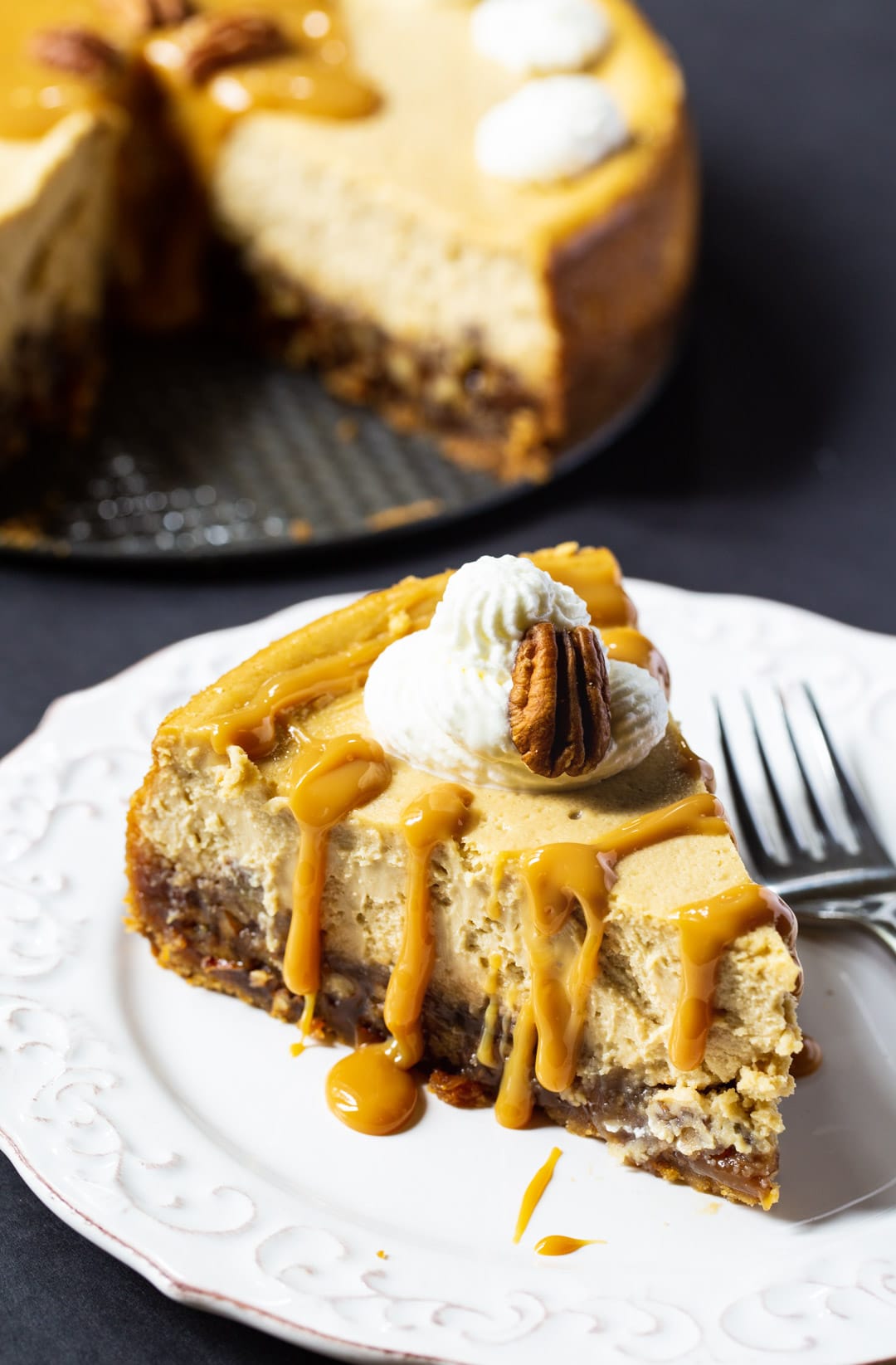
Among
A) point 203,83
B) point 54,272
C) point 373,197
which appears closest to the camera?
point 373,197

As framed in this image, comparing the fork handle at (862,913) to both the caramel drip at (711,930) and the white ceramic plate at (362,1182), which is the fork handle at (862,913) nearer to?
the white ceramic plate at (362,1182)

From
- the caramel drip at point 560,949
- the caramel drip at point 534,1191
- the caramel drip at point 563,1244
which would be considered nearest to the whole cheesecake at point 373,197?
the caramel drip at point 560,949

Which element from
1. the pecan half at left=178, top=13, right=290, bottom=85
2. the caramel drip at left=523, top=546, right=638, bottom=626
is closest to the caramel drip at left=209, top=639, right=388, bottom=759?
the caramel drip at left=523, top=546, right=638, bottom=626

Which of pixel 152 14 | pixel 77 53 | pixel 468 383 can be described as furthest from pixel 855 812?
pixel 152 14

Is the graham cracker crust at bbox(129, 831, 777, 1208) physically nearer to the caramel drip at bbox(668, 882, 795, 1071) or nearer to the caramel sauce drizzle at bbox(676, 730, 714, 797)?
the caramel drip at bbox(668, 882, 795, 1071)

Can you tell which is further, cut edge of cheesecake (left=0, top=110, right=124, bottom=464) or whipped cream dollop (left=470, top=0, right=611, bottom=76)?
whipped cream dollop (left=470, top=0, right=611, bottom=76)

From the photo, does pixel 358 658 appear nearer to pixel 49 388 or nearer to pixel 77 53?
pixel 49 388

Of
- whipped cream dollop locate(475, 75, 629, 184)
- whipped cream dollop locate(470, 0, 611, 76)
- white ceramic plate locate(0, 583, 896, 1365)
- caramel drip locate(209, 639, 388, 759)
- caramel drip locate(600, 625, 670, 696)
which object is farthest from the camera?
whipped cream dollop locate(470, 0, 611, 76)
